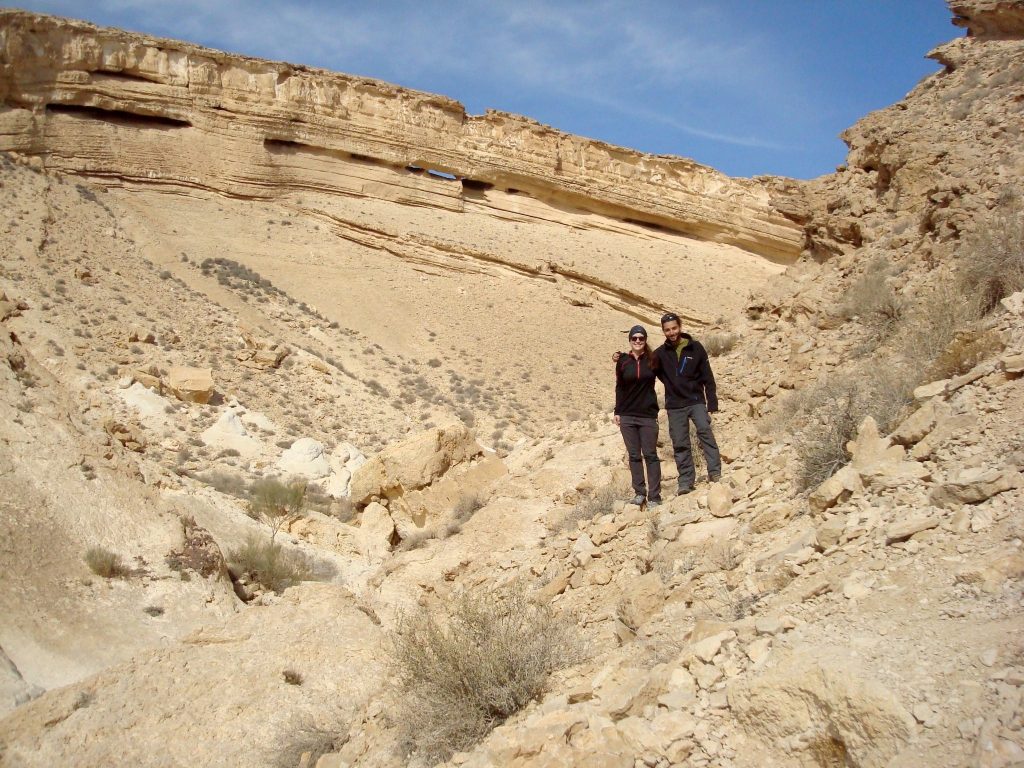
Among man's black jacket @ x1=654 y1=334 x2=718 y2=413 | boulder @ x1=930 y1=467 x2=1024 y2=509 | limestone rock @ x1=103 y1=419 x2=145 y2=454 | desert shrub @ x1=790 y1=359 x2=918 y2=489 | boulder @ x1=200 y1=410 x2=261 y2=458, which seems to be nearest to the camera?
boulder @ x1=930 y1=467 x2=1024 y2=509

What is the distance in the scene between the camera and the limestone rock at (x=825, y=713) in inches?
92.9

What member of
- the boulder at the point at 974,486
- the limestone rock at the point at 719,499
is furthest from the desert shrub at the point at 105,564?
the boulder at the point at 974,486

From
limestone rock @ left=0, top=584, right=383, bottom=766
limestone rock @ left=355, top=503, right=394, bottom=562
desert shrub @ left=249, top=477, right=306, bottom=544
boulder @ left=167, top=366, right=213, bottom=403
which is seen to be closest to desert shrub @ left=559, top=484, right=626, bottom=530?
limestone rock @ left=0, top=584, right=383, bottom=766

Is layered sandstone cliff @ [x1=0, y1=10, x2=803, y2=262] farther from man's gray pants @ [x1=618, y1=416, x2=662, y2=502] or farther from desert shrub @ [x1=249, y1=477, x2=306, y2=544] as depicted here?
man's gray pants @ [x1=618, y1=416, x2=662, y2=502]

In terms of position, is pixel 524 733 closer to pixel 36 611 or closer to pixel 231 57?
pixel 36 611

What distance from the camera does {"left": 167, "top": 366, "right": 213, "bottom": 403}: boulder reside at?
558 inches

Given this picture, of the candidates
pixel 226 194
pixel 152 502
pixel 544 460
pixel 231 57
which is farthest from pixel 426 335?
pixel 152 502

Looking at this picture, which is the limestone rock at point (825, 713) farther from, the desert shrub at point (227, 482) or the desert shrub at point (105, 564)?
the desert shrub at point (227, 482)

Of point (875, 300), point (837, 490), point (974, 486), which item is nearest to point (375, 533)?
point (875, 300)

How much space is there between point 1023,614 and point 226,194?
81.8 feet

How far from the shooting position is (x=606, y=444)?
8844mm

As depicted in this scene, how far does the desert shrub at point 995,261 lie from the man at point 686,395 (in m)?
1.87

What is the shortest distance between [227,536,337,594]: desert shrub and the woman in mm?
3898

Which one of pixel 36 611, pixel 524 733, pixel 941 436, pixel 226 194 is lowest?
pixel 36 611
